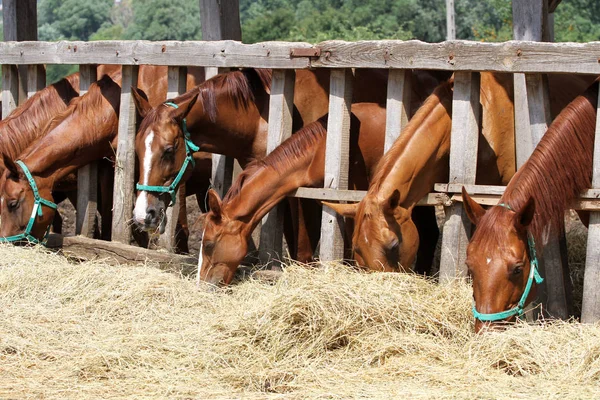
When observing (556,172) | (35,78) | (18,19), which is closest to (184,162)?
(35,78)

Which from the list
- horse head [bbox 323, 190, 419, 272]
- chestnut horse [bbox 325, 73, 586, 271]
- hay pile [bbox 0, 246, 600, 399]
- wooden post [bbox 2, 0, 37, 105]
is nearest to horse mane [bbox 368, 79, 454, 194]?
chestnut horse [bbox 325, 73, 586, 271]

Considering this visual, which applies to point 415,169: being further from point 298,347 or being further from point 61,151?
point 61,151

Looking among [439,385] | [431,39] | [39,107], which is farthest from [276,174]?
[431,39]

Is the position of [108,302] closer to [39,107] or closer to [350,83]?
[350,83]

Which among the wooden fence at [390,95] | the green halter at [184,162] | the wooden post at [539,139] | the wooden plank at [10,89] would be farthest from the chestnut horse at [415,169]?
the wooden plank at [10,89]

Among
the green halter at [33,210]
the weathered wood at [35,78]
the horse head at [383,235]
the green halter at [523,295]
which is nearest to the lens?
the green halter at [523,295]

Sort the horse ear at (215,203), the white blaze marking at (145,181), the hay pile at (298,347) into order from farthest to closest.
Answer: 1. the white blaze marking at (145,181)
2. the horse ear at (215,203)
3. the hay pile at (298,347)

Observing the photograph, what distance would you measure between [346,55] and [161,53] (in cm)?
170

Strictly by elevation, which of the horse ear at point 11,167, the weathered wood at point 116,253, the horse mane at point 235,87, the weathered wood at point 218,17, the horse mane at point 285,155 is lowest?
the weathered wood at point 116,253

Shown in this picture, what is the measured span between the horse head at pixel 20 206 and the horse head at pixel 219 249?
182cm

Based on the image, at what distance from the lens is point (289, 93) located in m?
6.28

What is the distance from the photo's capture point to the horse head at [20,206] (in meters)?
6.87

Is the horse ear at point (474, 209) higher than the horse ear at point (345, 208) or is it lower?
higher

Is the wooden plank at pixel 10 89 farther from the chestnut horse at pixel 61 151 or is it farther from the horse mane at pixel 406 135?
the horse mane at pixel 406 135
